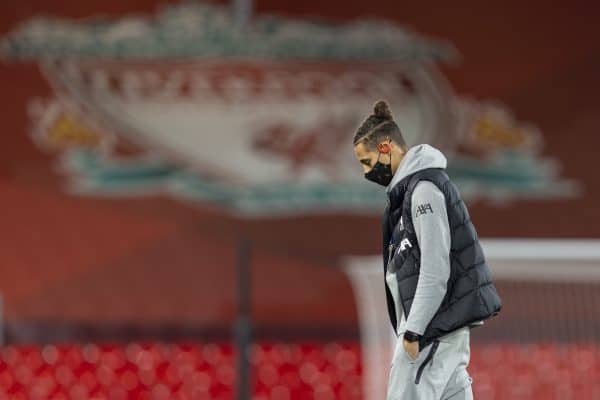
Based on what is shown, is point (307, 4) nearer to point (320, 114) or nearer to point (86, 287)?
point (320, 114)

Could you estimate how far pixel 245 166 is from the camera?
20.9 ft

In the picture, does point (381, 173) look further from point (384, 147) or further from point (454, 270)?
point (454, 270)

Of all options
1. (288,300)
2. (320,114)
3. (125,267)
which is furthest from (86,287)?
(320,114)

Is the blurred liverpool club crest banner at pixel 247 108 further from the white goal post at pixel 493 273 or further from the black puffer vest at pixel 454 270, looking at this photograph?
the black puffer vest at pixel 454 270

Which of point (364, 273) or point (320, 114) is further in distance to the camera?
point (320, 114)

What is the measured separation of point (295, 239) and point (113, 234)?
0.85 m

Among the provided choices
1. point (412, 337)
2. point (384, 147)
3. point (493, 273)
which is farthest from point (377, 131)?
point (493, 273)

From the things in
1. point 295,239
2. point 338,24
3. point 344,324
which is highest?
point 338,24

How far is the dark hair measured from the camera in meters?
2.91

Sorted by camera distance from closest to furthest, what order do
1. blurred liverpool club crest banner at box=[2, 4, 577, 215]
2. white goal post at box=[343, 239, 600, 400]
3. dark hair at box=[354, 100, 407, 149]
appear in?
dark hair at box=[354, 100, 407, 149]
white goal post at box=[343, 239, 600, 400]
blurred liverpool club crest banner at box=[2, 4, 577, 215]

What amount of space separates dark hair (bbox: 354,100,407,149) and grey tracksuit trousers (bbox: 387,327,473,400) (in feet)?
1.42

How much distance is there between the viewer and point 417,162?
2.86m

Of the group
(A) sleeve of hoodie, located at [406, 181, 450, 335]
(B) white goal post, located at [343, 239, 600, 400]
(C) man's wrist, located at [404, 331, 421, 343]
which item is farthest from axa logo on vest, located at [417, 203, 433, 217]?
(B) white goal post, located at [343, 239, 600, 400]

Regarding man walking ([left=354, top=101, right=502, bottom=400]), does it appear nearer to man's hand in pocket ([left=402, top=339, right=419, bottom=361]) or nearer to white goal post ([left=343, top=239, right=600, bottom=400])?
man's hand in pocket ([left=402, top=339, right=419, bottom=361])
